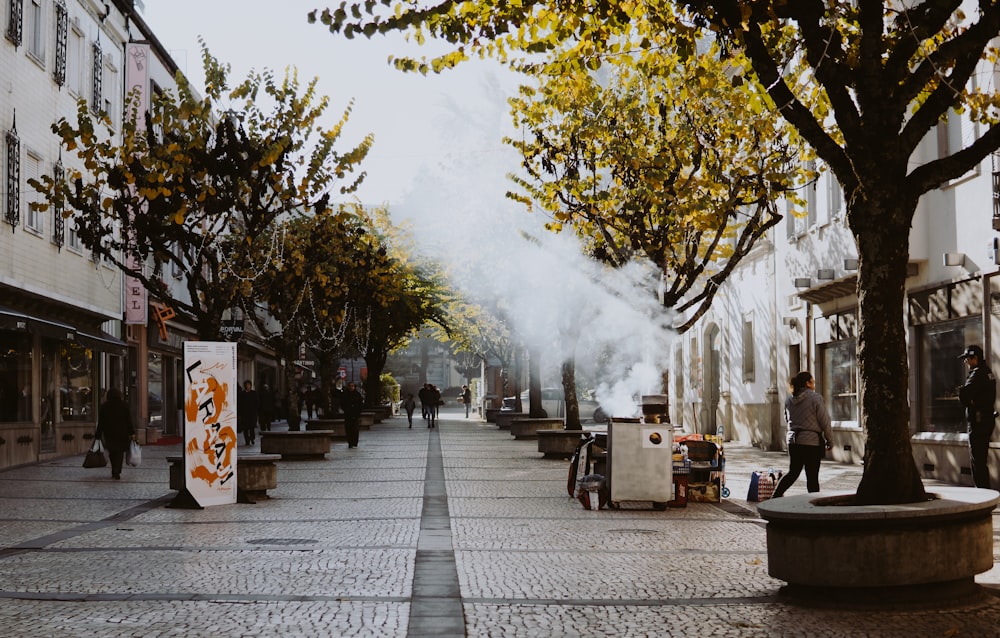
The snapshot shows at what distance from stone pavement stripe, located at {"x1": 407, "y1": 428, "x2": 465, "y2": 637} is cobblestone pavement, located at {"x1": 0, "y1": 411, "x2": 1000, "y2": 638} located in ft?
0.07

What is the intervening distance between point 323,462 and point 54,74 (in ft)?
33.1

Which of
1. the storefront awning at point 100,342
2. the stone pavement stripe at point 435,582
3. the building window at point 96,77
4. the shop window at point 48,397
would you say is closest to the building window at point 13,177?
the storefront awning at point 100,342

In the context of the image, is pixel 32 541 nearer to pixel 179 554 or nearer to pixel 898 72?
pixel 179 554

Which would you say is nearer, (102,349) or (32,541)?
(32,541)

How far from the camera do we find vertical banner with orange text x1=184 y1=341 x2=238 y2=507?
15.8 metres

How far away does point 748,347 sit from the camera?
3453 centimetres

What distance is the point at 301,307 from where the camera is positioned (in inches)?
1432

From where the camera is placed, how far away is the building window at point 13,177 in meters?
25.2

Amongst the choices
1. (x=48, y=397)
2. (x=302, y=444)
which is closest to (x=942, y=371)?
(x=302, y=444)

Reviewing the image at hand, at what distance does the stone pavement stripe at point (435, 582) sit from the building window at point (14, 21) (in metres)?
14.0

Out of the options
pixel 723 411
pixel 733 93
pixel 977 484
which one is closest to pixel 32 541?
pixel 977 484

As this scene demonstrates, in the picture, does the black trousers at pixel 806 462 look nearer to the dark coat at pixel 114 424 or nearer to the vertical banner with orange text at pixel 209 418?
the vertical banner with orange text at pixel 209 418

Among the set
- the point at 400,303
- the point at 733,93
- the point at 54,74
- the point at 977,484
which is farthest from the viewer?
the point at 400,303

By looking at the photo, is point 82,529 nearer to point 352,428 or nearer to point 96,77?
point 352,428
